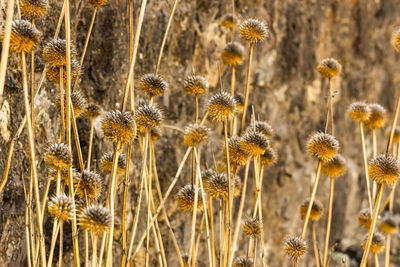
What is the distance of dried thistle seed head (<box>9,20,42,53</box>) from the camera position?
57 centimetres

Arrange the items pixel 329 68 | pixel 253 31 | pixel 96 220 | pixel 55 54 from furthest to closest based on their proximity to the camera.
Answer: pixel 329 68
pixel 253 31
pixel 55 54
pixel 96 220

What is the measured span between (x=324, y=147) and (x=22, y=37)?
2.08 feet

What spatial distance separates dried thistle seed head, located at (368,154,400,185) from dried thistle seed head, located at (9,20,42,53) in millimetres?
696

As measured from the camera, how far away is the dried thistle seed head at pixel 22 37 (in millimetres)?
574

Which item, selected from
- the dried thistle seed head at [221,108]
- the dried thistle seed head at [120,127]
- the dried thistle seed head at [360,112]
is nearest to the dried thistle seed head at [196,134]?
the dried thistle seed head at [221,108]

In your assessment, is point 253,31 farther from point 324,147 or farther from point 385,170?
point 385,170

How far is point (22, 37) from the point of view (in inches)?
22.8

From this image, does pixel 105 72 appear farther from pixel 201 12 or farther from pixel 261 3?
pixel 261 3

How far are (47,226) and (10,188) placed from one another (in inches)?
7.2

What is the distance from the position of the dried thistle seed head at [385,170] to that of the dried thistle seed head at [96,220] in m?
0.56

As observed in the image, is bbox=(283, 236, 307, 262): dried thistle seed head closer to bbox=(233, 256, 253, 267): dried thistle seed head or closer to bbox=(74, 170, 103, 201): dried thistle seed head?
bbox=(233, 256, 253, 267): dried thistle seed head

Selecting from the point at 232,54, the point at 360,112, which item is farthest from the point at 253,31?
the point at 360,112

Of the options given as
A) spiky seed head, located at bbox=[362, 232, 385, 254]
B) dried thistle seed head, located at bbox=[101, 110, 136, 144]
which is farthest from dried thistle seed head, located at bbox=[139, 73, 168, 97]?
spiky seed head, located at bbox=[362, 232, 385, 254]

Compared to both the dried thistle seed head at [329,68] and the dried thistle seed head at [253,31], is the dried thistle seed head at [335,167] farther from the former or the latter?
the dried thistle seed head at [253,31]
